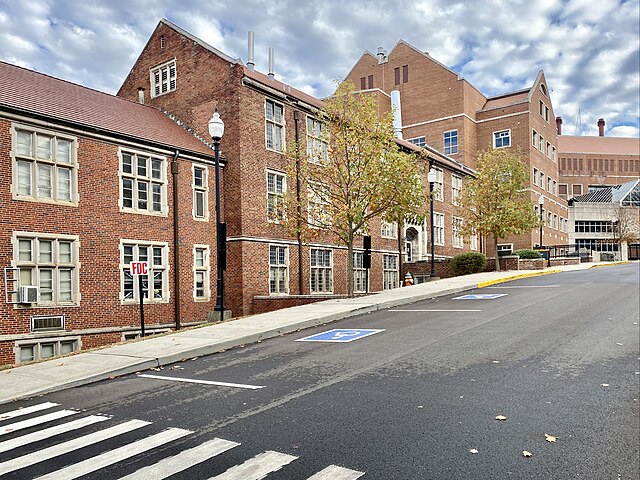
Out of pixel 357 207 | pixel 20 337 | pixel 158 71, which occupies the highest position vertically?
pixel 158 71

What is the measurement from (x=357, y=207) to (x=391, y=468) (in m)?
15.7

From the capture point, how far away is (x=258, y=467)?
4.67 metres

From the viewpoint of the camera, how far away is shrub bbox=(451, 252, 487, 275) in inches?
1270

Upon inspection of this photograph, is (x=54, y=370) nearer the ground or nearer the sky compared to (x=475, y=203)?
nearer the ground

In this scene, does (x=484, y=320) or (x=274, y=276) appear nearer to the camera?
(x=484, y=320)

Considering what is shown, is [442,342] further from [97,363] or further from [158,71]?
[158,71]

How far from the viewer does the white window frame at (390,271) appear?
3410cm

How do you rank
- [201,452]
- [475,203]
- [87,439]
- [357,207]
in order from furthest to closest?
[475,203] < [357,207] < [87,439] < [201,452]

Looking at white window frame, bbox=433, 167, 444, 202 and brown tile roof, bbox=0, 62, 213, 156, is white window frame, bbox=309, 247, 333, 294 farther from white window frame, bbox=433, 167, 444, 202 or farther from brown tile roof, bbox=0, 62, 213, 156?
white window frame, bbox=433, 167, 444, 202

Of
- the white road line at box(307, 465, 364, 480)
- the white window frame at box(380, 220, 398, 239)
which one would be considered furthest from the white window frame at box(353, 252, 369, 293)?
the white road line at box(307, 465, 364, 480)

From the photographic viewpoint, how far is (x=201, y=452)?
506 centimetres

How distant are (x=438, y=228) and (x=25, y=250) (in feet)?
98.6

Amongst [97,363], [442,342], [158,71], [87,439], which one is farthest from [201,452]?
[158,71]

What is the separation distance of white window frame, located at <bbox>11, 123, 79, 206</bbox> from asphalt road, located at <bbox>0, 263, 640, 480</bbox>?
10.6 m
